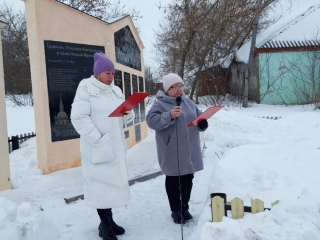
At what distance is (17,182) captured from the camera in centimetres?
518

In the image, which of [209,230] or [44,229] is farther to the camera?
[44,229]

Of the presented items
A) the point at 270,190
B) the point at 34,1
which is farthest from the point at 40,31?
the point at 270,190

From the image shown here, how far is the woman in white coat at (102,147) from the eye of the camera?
9.93 feet

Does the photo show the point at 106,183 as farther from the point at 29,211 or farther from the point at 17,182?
the point at 17,182

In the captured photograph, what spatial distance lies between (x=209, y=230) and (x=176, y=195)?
1209 millimetres

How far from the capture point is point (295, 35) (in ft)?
60.2

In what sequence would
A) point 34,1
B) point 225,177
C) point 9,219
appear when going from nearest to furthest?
point 9,219
point 225,177
point 34,1

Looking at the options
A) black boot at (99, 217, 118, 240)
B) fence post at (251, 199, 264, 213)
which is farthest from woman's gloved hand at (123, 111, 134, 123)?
fence post at (251, 199, 264, 213)

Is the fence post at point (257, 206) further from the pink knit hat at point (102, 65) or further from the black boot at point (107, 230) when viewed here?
the pink knit hat at point (102, 65)

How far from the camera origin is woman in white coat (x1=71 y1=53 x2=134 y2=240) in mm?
3025

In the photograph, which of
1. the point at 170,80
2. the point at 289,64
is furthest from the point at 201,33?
the point at 170,80

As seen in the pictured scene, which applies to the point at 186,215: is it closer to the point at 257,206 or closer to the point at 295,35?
the point at 257,206

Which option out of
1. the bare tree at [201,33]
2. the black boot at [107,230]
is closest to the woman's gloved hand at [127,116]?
the black boot at [107,230]

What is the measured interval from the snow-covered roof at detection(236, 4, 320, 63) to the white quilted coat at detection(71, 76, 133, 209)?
16.5 meters
